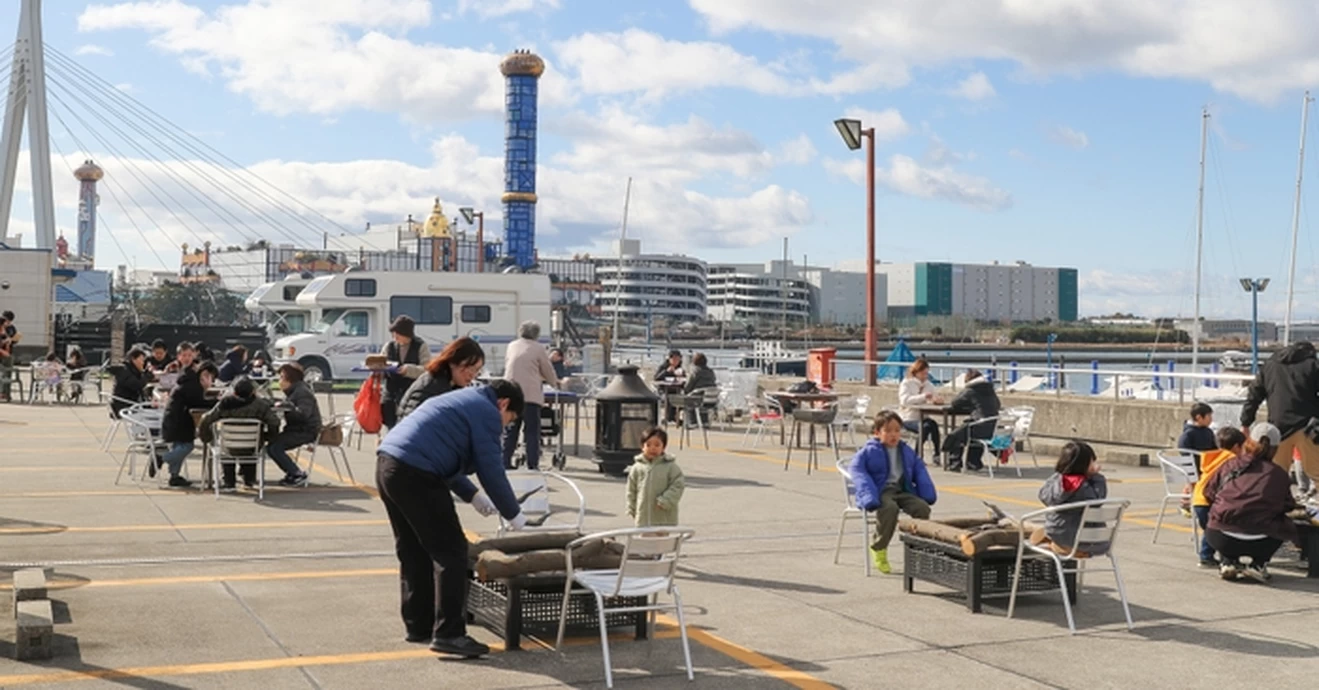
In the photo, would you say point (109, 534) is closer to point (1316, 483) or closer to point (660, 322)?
point (1316, 483)

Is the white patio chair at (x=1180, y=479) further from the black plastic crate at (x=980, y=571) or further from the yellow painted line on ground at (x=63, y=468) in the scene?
the yellow painted line on ground at (x=63, y=468)

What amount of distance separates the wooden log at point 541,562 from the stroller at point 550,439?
29.0 feet

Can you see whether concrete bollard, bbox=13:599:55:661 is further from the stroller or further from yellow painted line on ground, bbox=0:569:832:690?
the stroller

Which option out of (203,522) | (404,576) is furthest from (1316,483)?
(203,522)

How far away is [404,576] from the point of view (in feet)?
23.6

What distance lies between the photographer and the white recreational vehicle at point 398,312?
37.0 m

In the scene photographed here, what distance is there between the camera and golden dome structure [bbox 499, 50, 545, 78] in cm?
15488

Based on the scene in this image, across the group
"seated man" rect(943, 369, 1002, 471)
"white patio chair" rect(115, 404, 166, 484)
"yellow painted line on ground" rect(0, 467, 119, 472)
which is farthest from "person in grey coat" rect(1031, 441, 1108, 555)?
"yellow painted line on ground" rect(0, 467, 119, 472)

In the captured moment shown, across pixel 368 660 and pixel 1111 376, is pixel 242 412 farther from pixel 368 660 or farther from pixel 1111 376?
pixel 1111 376

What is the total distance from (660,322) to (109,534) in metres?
175

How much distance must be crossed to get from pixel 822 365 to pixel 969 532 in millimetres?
18584

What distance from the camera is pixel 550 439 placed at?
1970 centimetres

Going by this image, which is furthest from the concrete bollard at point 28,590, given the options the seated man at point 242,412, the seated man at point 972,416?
the seated man at point 972,416

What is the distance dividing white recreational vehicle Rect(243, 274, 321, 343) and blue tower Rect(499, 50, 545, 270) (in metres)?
113
